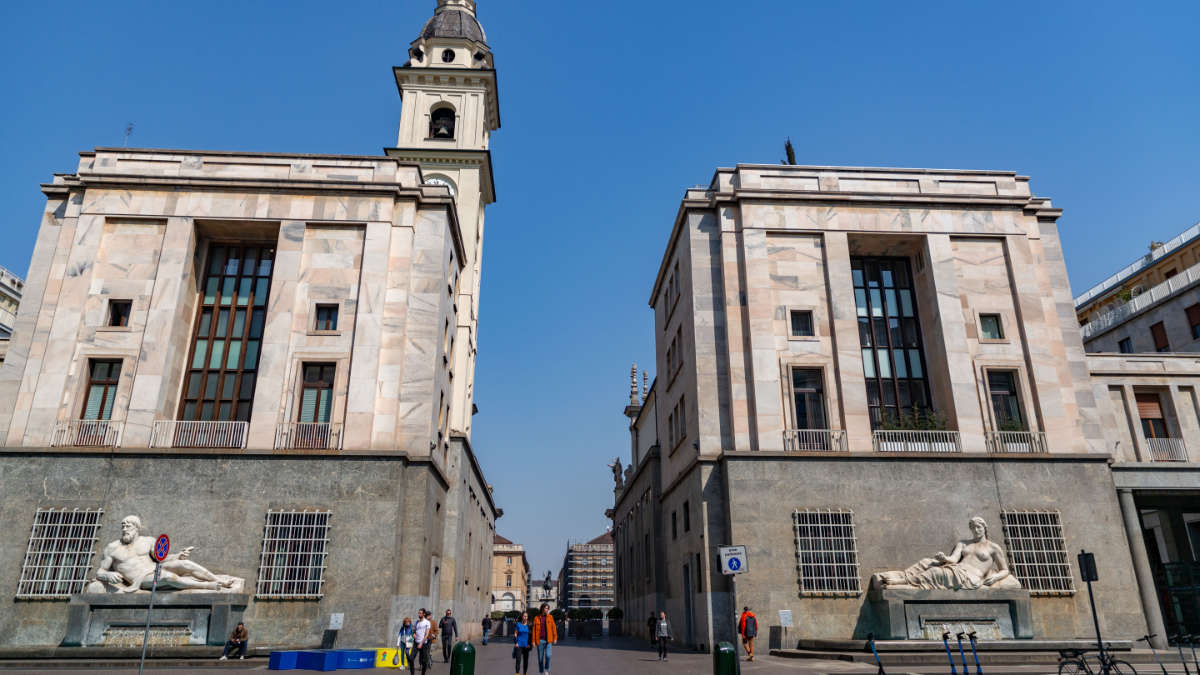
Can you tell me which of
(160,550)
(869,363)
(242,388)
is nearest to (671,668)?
(160,550)

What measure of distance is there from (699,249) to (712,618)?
46.8 feet

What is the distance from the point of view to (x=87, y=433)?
24875 millimetres

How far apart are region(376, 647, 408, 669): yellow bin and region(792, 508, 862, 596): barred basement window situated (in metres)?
13.1

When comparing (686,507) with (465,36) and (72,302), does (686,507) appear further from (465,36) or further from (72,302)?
(465,36)

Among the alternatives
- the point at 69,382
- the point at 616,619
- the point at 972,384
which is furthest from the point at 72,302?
the point at 616,619

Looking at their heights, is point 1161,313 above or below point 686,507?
above

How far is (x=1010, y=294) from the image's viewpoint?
95.6ft

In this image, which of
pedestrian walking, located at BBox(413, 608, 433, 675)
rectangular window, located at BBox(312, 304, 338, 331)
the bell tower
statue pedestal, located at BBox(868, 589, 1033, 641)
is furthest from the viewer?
the bell tower

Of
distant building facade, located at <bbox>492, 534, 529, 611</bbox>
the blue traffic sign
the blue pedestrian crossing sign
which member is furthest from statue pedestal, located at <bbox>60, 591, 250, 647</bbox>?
distant building facade, located at <bbox>492, 534, 529, 611</bbox>

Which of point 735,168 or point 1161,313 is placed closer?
point 735,168

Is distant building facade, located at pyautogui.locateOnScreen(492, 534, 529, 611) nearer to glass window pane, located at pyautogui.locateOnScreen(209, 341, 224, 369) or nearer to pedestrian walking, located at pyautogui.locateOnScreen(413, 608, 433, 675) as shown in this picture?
glass window pane, located at pyautogui.locateOnScreen(209, 341, 224, 369)

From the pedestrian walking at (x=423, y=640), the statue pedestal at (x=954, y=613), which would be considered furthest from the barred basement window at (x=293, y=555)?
the statue pedestal at (x=954, y=613)

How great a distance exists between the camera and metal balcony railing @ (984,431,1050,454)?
26.7 metres

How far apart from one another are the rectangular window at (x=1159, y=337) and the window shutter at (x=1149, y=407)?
Result: 35.3 ft
